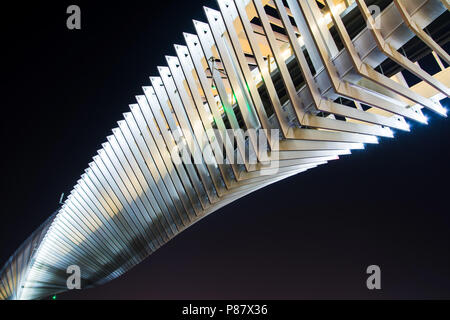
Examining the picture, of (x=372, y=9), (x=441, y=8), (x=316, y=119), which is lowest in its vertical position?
(x=316, y=119)

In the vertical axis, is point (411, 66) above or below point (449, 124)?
below

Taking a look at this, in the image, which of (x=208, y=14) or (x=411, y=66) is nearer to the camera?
(x=411, y=66)

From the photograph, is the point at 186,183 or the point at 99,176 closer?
the point at 186,183

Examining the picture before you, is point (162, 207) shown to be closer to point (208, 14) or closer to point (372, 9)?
point (208, 14)

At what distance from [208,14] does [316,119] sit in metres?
2.54

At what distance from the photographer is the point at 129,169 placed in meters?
8.66

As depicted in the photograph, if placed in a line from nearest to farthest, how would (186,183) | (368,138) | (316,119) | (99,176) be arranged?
(316,119) → (368,138) → (186,183) → (99,176)

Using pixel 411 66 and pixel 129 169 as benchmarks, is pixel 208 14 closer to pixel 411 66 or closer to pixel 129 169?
pixel 411 66

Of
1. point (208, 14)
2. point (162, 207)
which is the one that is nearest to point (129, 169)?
point (162, 207)

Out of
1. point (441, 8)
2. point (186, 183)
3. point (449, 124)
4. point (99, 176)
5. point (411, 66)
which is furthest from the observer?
point (449, 124)
